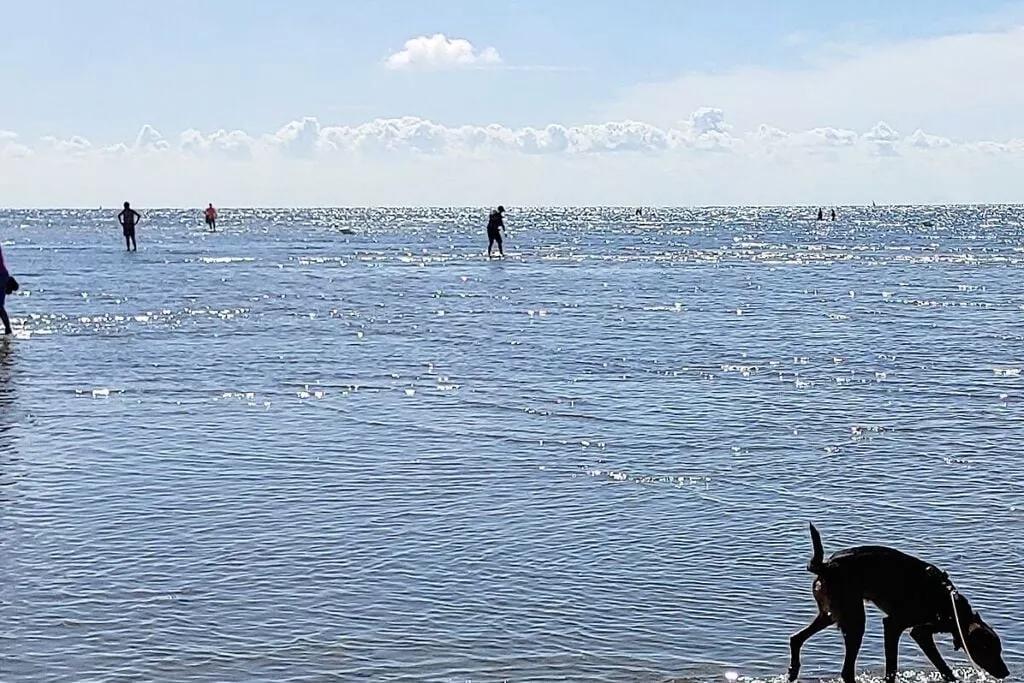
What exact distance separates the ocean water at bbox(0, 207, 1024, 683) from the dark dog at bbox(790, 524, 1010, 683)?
0.36 metres

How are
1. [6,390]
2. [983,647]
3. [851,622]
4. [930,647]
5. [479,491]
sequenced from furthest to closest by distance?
[6,390], [479,491], [930,647], [983,647], [851,622]

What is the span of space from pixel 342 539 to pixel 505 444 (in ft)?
11.2

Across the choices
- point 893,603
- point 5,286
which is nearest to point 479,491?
point 893,603

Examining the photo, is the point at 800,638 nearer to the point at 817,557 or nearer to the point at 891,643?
the point at 891,643

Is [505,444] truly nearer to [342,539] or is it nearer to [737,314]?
[342,539]

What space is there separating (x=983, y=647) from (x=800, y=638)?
0.78m

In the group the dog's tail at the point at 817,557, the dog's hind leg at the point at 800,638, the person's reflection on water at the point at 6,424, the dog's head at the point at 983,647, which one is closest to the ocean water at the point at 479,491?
the person's reflection on water at the point at 6,424

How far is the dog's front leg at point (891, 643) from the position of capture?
20.4 ft

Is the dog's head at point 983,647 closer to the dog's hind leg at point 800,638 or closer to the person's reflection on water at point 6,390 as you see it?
the dog's hind leg at point 800,638

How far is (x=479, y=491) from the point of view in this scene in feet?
33.4

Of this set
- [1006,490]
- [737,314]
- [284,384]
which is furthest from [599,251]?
[1006,490]

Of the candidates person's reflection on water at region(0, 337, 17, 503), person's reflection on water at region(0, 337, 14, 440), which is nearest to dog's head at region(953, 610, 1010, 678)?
person's reflection on water at region(0, 337, 17, 503)

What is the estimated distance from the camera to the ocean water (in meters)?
7.07

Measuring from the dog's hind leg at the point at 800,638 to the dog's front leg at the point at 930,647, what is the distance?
39 cm
